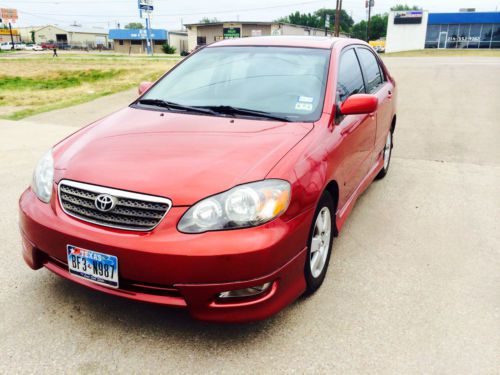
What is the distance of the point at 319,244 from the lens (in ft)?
9.37

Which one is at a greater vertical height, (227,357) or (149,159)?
(149,159)

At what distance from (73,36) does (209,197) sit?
117m

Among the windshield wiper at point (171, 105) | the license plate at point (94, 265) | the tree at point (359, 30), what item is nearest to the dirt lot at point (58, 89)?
the windshield wiper at point (171, 105)

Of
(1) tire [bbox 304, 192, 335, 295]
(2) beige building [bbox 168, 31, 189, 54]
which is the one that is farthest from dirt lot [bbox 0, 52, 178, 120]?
(2) beige building [bbox 168, 31, 189, 54]

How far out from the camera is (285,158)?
2471 millimetres

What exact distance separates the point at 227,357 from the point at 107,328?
71cm

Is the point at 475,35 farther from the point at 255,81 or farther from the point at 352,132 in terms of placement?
the point at 255,81

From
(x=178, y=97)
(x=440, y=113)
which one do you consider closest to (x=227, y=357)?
(x=178, y=97)

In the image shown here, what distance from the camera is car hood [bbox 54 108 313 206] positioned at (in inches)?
89.7

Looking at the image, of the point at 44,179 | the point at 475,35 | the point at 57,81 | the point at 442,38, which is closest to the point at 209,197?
the point at 44,179

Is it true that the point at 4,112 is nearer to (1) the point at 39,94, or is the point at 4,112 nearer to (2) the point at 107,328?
(1) the point at 39,94

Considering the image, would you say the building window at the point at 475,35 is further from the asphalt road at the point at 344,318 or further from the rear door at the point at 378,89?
the asphalt road at the point at 344,318

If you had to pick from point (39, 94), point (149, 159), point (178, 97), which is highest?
point (178, 97)

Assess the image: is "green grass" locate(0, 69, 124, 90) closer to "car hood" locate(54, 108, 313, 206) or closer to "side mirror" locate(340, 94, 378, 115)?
"car hood" locate(54, 108, 313, 206)
